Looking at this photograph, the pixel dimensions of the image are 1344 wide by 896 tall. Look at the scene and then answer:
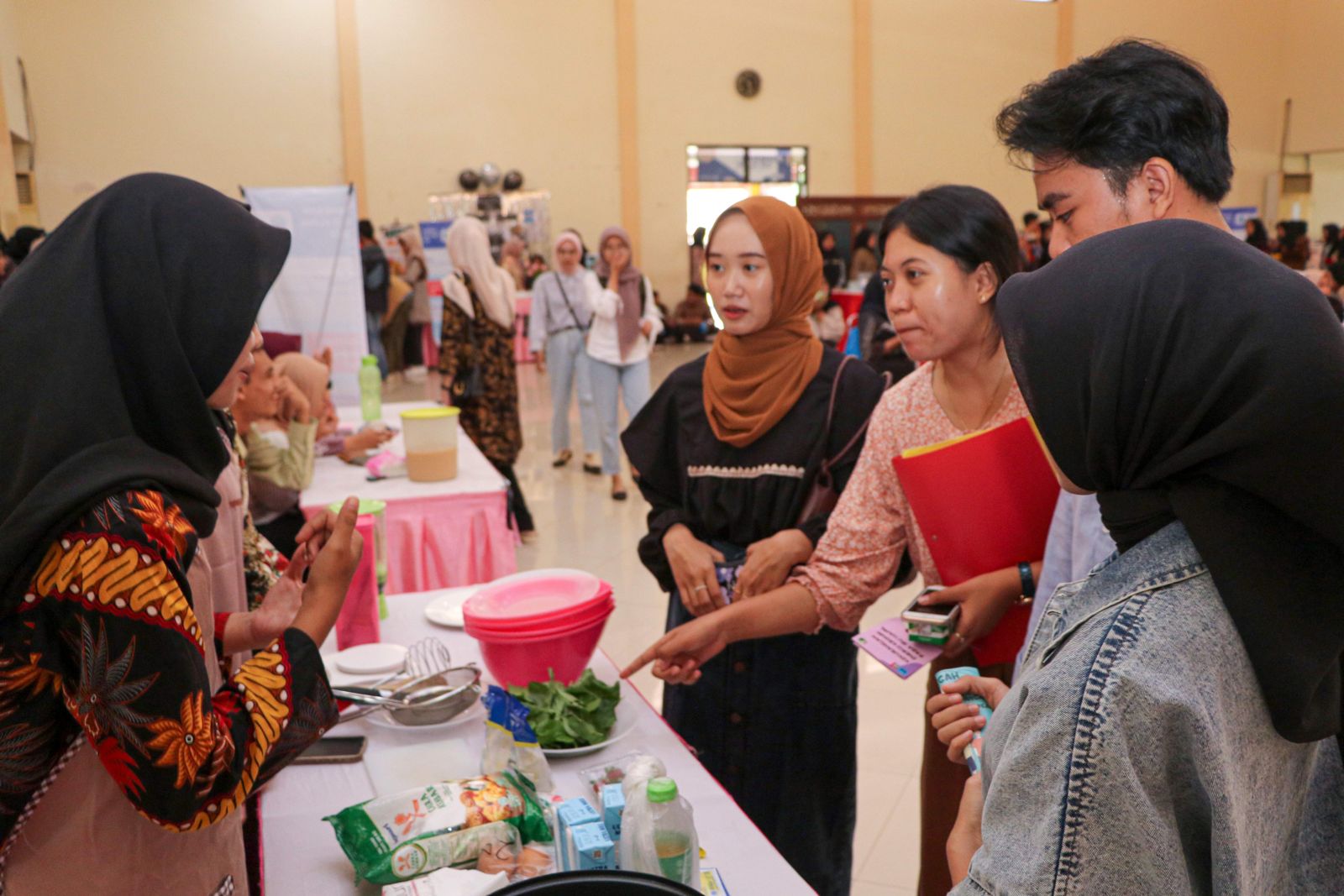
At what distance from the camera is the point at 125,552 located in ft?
3.36

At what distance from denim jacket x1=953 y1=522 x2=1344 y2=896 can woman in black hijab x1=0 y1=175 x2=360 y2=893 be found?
779mm

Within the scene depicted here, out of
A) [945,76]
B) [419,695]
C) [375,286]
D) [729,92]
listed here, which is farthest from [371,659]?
[945,76]

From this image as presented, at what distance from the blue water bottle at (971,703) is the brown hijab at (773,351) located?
879mm

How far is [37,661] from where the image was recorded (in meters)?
1.04

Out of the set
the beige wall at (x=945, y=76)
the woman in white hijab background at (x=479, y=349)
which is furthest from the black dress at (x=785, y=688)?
the beige wall at (x=945, y=76)

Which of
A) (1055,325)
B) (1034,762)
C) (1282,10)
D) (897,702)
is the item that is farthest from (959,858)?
(1282,10)

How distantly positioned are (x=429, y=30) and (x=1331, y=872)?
46.6 ft

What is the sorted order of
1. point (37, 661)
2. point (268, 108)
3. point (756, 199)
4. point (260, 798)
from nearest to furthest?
1. point (37, 661)
2. point (260, 798)
3. point (756, 199)
4. point (268, 108)

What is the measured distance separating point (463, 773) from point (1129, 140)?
132 cm

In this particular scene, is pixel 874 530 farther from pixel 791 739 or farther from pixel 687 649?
pixel 791 739

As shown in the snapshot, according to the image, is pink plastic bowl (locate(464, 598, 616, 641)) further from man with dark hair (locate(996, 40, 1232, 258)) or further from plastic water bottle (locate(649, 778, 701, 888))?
man with dark hair (locate(996, 40, 1232, 258))

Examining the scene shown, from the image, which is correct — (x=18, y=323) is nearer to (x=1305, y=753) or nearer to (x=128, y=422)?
(x=128, y=422)

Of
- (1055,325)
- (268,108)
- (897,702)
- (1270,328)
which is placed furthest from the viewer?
(268,108)

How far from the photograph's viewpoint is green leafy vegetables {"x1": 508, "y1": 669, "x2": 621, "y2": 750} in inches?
62.6
